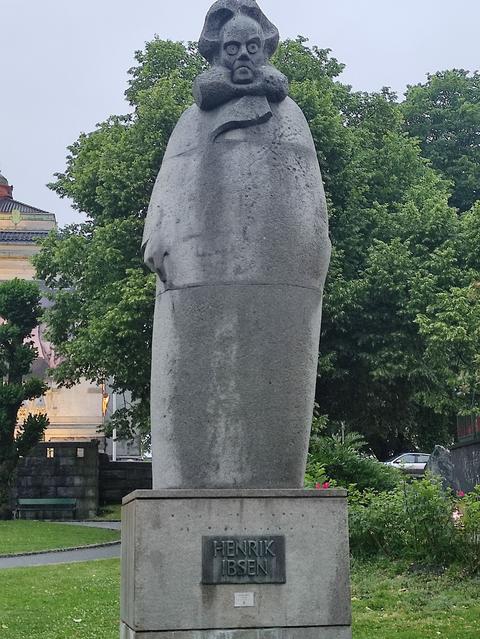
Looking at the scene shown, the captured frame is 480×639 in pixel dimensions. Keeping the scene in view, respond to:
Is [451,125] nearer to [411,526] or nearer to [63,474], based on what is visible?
[63,474]

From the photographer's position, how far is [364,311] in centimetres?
2155

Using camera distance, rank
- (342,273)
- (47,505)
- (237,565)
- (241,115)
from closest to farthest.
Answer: (237,565), (241,115), (342,273), (47,505)

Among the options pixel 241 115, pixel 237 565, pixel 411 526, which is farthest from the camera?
pixel 411 526

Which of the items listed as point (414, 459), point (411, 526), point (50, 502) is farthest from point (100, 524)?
point (411, 526)

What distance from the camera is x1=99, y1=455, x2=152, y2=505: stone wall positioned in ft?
94.7

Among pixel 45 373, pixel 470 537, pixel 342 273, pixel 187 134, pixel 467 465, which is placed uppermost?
pixel 342 273

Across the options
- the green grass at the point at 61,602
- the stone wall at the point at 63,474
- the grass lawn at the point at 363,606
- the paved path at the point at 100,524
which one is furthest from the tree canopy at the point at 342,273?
the grass lawn at the point at 363,606

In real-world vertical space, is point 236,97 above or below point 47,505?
above

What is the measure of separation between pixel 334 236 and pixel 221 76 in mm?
16438

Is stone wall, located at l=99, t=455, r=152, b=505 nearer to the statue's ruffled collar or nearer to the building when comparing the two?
the building

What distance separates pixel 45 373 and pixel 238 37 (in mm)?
26304

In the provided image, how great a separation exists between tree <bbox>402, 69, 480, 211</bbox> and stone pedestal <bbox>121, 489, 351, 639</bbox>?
27.7 meters

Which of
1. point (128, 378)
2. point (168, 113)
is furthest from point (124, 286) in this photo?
point (168, 113)

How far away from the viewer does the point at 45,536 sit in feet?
65.0
